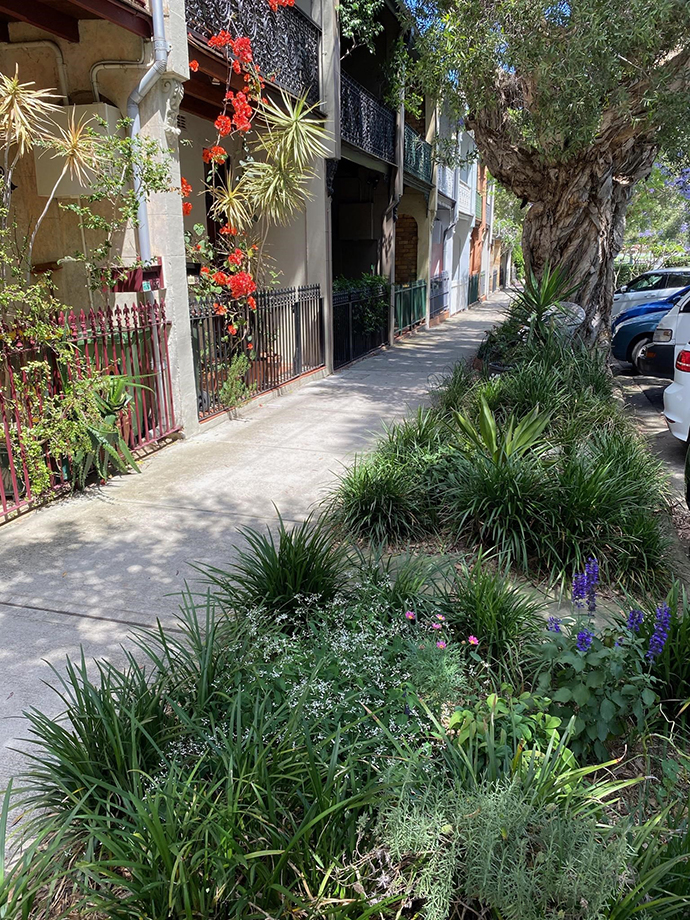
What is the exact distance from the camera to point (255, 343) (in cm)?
980

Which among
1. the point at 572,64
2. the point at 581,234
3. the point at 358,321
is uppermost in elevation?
the point at 572,64

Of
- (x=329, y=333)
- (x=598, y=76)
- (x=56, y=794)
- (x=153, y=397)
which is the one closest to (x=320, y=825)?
(x=56, y=794)

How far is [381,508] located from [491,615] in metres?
1.74

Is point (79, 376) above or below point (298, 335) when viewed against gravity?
above

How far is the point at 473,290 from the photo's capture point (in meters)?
33.2

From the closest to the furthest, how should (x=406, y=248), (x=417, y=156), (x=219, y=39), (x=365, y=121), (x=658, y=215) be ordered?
(x=219, y=39) < (x=365, y=121) < (x=417, y=156) < (x=406, y=248) < (x=658, y=215)

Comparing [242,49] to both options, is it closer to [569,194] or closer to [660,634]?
[569,194]

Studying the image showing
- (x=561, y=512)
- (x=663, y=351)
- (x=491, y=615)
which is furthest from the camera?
(x=663, y=351)

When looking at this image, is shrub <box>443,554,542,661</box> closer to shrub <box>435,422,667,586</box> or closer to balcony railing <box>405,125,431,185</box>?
shrub <box>435,422,667,586</box>

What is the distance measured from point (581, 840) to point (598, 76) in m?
7.97

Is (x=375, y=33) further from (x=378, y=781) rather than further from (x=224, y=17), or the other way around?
(x=378, y=781)

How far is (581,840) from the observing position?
2119mm

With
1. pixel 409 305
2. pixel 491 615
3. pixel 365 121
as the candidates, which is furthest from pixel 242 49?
pixel 409 305

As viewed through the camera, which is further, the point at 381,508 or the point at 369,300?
the point at 369,300
